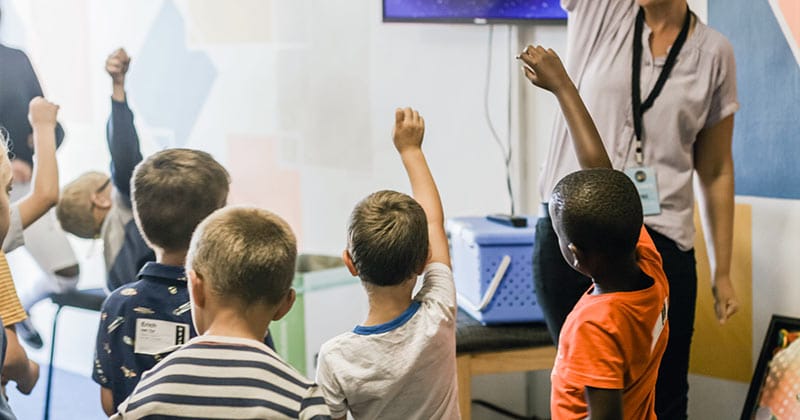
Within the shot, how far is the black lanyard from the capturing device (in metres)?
1.91

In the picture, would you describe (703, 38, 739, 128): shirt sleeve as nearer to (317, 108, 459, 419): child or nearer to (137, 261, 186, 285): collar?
(317, 108, 459, 419): child

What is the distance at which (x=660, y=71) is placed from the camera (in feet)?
6.32

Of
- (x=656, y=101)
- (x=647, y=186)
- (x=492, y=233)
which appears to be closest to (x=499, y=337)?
(x=492, y=233)

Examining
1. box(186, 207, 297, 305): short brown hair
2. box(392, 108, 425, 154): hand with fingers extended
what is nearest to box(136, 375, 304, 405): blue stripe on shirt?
box(186, 207, 297, 305): short brown hair

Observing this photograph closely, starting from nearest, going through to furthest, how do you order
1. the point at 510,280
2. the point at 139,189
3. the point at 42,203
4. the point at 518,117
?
the point at 139,189 → the point at 42,203 → the point at 510,280 → the point at 518,117

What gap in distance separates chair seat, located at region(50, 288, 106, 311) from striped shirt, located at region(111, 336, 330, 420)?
4.01 ft

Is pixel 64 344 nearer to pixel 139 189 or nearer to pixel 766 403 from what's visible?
pixel 139 189

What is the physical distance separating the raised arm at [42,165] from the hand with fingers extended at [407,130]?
1.06 meters

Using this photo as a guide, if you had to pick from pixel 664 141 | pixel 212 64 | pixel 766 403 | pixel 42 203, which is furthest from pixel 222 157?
pixel 766 403

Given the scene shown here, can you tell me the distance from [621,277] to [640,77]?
65cm

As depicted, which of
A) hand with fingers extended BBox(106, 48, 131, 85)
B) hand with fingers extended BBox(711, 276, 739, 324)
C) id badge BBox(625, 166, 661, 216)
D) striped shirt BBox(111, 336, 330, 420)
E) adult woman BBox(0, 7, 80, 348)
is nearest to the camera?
striped shirt BBox(111, 336, 330, 420)

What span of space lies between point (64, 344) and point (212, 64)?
946 mm

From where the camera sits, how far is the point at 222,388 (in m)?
1.24

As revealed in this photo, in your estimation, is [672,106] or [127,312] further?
[672,106]
